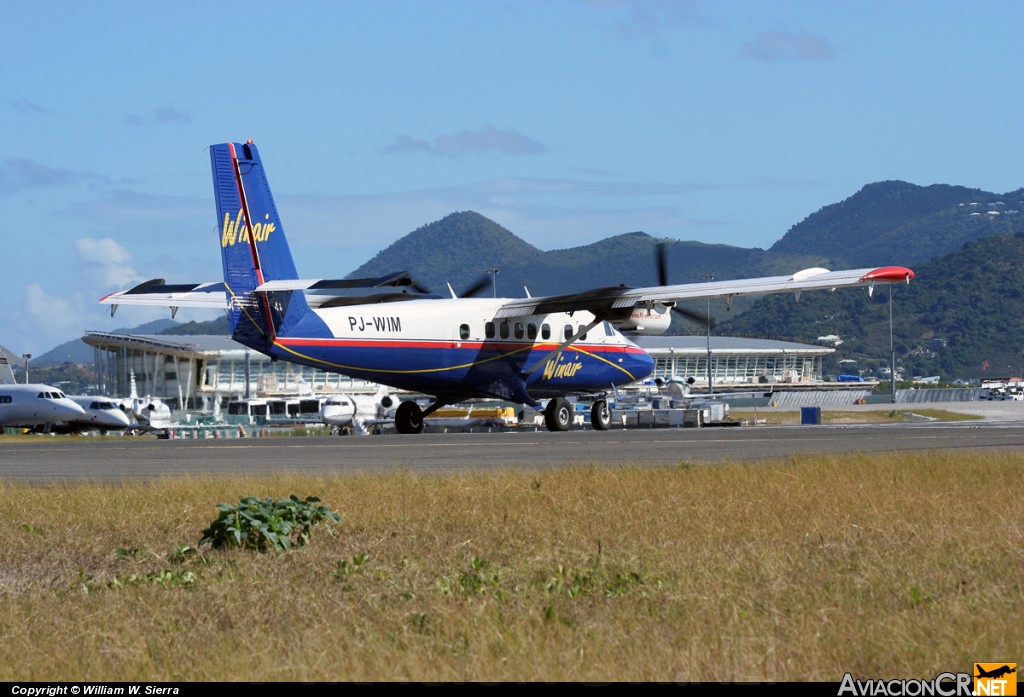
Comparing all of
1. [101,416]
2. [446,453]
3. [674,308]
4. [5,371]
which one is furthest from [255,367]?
[446,453]

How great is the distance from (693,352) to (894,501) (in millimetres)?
147091

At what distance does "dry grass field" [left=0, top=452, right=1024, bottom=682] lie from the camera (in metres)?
7.50

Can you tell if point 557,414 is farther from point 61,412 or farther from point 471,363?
point 61,412

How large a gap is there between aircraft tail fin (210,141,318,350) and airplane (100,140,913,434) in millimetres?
28

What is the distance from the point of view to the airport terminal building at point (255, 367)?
470 feet

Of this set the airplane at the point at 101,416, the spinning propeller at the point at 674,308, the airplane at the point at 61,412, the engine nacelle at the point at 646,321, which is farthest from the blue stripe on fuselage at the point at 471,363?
the airplane at the point at 101,416

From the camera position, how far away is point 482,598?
9555 mm

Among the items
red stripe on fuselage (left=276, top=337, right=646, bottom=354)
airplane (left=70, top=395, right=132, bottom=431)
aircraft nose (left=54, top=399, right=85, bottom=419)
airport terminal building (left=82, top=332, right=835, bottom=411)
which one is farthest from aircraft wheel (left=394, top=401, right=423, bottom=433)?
airport terminal building (left=82, top=332, right=835, bottom=411)

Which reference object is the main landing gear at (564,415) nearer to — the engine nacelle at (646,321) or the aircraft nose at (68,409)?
the engine nacelle at (646,321)

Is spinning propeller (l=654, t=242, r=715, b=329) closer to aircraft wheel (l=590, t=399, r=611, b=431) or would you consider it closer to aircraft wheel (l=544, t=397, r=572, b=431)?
aircraft wheel (l=590, t=399, r=611, b=431)

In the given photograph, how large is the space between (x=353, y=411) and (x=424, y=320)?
37857 millimetres

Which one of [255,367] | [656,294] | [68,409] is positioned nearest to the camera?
[656,294]

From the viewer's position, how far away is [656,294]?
144 ft

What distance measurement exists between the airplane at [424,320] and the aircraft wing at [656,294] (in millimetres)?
49
